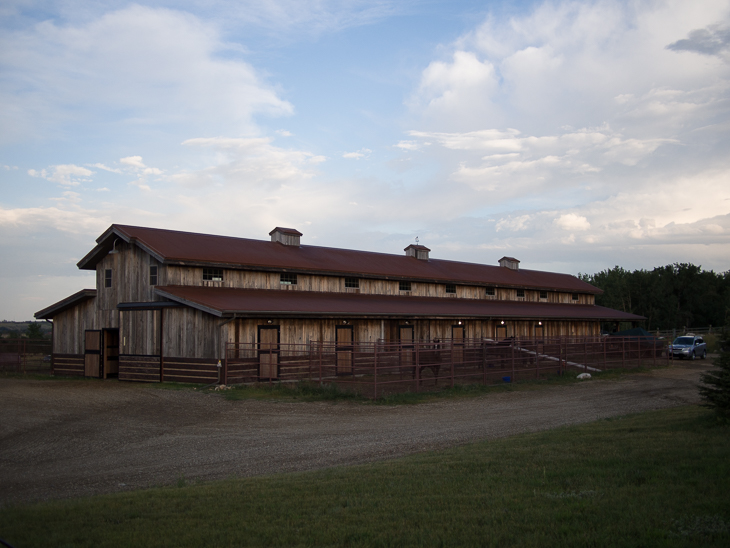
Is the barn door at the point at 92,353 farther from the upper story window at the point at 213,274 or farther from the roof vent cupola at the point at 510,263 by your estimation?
the roof vent cupola at the point at 510,263

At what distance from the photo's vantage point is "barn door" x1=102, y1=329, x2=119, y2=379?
29.7 metres

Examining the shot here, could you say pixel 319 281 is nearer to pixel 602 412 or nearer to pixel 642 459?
pixel 602 412

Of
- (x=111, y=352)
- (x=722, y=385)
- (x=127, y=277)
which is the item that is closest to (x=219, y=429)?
(x=722, y=385)

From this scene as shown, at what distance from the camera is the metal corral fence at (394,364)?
23062 millimetres

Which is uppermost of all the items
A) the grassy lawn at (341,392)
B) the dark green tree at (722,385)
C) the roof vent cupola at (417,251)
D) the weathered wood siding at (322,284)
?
the roof vent cupola at (417,251)

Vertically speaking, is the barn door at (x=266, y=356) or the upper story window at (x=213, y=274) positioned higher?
the upper story window at (x=213, y=274)

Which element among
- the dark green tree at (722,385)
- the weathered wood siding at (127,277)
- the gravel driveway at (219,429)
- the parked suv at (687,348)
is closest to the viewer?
the gravel driveway at (219,429)

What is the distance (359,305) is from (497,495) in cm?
2362

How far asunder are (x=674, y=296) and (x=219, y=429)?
277ft

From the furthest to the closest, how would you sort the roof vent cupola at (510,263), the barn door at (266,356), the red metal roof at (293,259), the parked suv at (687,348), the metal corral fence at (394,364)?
the roof vent cupola at (510,263) → the parked suv at (687,348) → the red metal roof at (293,259) → the barn door at (266,356) → the metal corral fence at (394,364)

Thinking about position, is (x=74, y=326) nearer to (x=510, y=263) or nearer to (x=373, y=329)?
(x=373, y=329)

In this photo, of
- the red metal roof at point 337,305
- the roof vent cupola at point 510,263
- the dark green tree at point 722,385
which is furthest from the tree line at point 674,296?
the dark green tree at point 722,385

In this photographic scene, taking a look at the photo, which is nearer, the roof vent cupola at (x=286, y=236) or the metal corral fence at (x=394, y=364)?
the metal corral fence at (x=394, y=364)

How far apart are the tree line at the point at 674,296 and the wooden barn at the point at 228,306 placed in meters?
52.6
